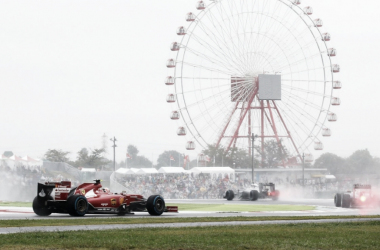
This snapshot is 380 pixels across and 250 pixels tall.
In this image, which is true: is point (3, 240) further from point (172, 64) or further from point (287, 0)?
point (287, 0)

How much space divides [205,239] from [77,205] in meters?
13.1

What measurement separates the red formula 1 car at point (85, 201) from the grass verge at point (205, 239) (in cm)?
902

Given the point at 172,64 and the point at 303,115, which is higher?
the point at 172,64

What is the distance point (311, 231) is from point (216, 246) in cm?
612

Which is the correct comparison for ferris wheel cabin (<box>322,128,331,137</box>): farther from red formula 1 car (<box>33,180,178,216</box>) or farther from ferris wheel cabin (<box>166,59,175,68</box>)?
red formula 1 car (<box>33,180,178,216</box>)

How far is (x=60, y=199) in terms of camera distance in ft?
102

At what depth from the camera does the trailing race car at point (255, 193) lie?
6156 centimetres

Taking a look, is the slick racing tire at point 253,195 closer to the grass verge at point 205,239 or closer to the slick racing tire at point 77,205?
the slick racing tire at point 77,205

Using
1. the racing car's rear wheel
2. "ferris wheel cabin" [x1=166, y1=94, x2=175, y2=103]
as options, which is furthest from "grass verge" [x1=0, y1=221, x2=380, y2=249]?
"ferris wheel cabin" [x1=166, y1=94, x2=175, y2=103]

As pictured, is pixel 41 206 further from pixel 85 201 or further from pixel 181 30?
pixel 181 30

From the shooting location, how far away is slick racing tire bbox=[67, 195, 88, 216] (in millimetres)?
30141

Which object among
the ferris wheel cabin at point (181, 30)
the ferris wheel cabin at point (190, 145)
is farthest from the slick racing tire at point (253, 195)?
the ferris wheel cabin at point (181, 30)

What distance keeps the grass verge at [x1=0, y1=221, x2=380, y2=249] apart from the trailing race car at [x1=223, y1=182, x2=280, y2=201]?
38.5 metres

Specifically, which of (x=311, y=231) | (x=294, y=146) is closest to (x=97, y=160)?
(x=294, y=146)
